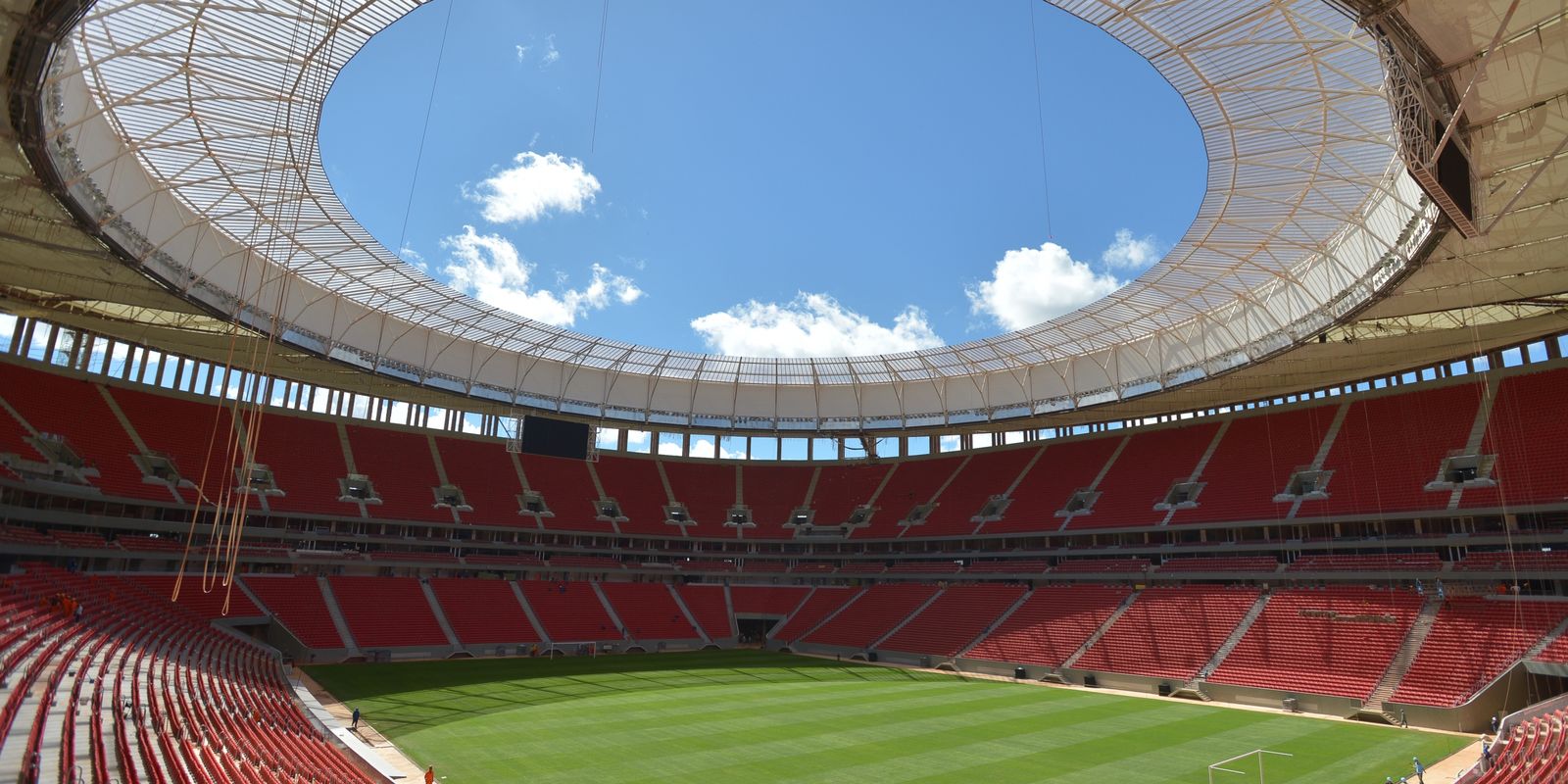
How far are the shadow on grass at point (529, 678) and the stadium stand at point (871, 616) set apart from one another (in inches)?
131

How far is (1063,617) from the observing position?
43.9 metres

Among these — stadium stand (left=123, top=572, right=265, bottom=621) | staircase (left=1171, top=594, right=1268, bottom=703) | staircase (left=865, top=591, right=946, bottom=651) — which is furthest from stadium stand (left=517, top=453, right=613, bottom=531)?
staircase (left=1171, top=594, right=1268, bottom=703)

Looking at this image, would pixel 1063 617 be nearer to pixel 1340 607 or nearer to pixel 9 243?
pixel 1340 607

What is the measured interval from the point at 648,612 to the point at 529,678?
15.6m

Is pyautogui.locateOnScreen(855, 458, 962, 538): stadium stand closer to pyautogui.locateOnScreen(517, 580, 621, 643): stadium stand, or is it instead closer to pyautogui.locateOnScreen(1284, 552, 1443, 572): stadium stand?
pyautogui.locateOnScreen(517, 580, 621, 643): stadium stand

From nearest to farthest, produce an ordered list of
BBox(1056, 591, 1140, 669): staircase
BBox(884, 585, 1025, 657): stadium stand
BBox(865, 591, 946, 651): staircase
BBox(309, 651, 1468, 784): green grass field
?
1. BBox(309, 651, 1468, 784): green grass field
2. BBox(1056, 591, 1140, 669): staircase
3. BBox(884, 585, 1025, 657): stadium stand
4. BBox(865, 591, 946, 651): staircase

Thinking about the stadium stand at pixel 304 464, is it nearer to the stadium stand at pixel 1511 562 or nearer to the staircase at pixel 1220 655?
the staircase at pixel 1220 655

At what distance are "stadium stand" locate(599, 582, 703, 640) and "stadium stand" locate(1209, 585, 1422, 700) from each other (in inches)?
1180

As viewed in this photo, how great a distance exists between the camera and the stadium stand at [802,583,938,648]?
162 feet

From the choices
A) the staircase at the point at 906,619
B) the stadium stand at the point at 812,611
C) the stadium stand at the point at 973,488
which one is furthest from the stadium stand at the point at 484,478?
the stadium stand at the point at 973,488

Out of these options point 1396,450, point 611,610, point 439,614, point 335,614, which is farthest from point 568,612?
point 1396,450

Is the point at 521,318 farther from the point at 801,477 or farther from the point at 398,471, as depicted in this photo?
the point at 801,477

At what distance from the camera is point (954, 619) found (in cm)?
4753

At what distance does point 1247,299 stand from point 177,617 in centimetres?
4815
